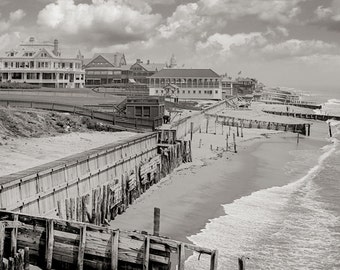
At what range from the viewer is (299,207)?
31000 millimetres

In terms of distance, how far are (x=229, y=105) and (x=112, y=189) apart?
95.3m

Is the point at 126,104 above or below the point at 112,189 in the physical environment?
above

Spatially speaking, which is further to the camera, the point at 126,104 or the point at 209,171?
the point at 126,104

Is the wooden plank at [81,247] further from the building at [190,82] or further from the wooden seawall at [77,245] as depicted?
the building at [190,82]

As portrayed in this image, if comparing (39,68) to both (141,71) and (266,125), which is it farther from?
A: (266,125)

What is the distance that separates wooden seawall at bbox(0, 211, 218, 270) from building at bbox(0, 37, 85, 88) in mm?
92977

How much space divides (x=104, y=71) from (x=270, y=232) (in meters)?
127

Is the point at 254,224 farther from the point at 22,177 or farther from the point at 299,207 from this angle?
the point at 22,177

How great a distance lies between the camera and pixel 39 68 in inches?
4240

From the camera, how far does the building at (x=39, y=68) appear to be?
354 feet

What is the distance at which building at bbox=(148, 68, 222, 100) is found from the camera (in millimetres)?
119125

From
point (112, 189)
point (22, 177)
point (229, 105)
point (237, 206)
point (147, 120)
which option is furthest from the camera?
point (229, 105)

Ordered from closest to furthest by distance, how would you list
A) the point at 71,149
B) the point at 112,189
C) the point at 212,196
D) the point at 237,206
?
the point at 112,189 → the point at 237,206 → the point at 212,196 → the point at 71,149

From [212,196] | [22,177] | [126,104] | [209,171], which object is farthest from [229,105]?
[22,177]
